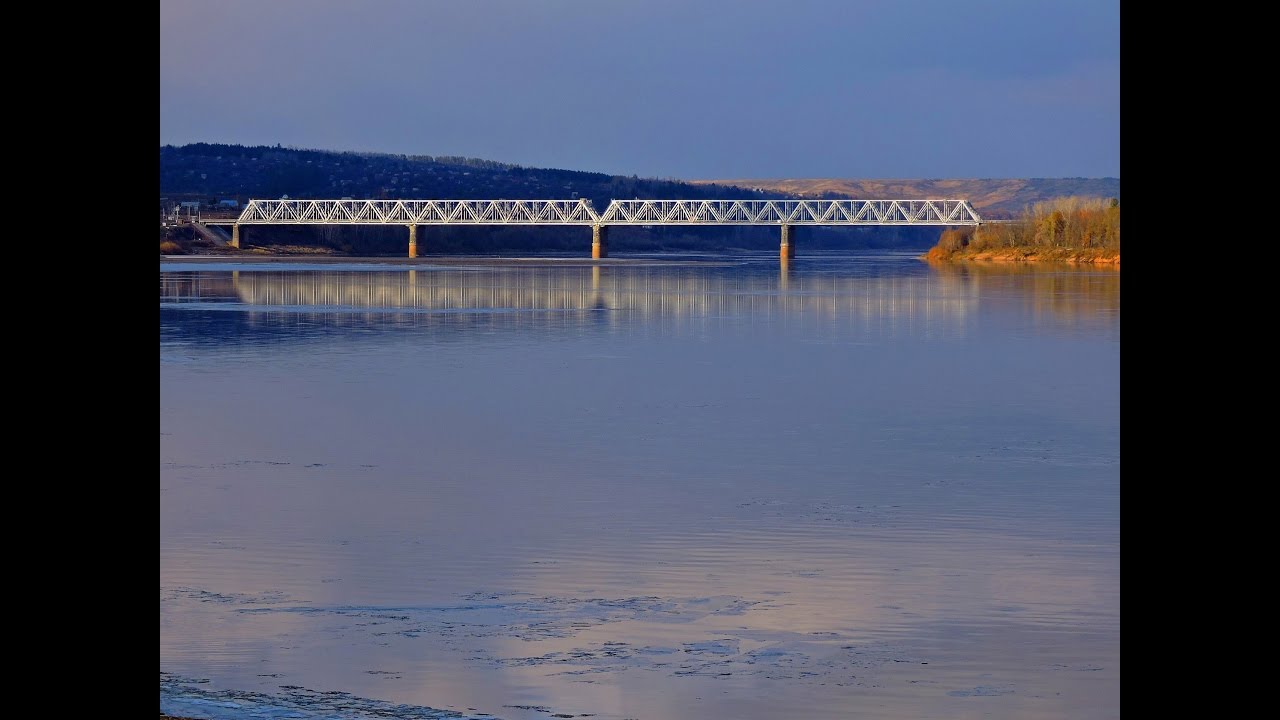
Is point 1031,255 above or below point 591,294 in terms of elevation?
above

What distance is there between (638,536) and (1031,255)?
121983 mm

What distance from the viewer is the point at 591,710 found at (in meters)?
8.46

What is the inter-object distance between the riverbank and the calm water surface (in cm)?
8625

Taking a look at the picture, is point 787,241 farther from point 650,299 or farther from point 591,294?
point 650,299

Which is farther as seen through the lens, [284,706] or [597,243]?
[597,243]

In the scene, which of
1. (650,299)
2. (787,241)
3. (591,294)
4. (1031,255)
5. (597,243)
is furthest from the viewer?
(597,243)

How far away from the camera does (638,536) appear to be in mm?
13961

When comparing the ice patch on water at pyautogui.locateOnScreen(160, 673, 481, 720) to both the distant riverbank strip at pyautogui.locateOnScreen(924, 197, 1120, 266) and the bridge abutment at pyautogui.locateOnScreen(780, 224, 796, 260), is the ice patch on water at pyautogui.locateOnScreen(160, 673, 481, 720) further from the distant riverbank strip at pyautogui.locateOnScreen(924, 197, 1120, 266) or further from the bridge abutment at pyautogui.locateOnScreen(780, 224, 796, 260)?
the bridge abutment at pyautogui.locateOnScreen(780, 224, 796, 260)

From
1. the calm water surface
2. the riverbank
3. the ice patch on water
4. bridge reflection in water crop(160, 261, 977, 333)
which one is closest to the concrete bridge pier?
the riverbank

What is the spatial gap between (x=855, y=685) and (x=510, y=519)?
6388 millimetres

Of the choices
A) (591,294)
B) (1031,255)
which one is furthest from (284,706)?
(1031,255)

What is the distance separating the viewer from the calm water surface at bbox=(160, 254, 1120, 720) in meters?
9.09
